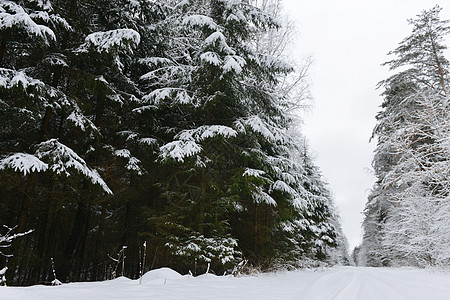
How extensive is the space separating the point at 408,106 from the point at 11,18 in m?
16.4

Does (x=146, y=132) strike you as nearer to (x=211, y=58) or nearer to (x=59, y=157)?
(x=211, y=58)

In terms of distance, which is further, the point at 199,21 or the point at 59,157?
the point at 199,21

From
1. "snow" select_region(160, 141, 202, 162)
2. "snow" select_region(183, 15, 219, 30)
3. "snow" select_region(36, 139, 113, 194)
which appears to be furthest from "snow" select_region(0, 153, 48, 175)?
"snow" select_region(183, 15, 219, 30)

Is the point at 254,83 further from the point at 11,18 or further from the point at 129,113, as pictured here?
the point at 11,18

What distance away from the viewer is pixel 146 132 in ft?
32.8

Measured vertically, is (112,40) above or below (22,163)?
above

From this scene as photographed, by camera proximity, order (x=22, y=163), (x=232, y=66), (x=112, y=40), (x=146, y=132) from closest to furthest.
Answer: (x=22, y=163), (x=112, y=40), (x=232, y=66), (x=146, y=132)

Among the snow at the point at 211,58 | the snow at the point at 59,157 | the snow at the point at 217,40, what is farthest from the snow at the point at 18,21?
the snow at the point at 217,40

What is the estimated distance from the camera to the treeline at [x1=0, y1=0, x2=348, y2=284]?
267 inches

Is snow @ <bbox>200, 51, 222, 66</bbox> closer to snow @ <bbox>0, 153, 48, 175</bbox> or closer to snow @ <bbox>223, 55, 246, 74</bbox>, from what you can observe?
snow @ <bbox>223, 55, 246, 74</bbox>


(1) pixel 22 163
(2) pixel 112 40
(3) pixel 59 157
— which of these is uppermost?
(2) pixel 112 40

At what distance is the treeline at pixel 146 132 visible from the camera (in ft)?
22.3

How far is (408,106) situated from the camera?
14266 millimetres

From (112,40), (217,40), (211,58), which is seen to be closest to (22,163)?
(112,40)
